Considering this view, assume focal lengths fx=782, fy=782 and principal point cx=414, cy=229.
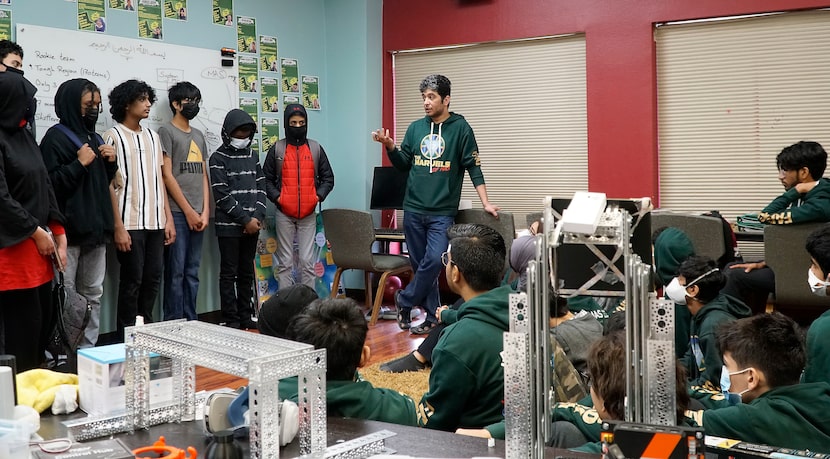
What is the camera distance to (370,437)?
150 cm

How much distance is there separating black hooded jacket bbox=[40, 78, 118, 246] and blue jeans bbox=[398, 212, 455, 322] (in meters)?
2.05

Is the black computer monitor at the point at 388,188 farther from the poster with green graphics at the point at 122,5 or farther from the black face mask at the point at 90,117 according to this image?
the black face mask at the point at 90,117

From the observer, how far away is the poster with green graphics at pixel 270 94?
243 inches

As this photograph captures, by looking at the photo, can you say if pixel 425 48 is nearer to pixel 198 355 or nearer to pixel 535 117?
pixel 535 117

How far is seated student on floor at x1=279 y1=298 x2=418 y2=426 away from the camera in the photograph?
1.79 metres

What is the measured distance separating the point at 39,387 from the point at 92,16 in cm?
378

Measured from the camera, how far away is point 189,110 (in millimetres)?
5242

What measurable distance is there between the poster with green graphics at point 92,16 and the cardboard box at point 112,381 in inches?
149

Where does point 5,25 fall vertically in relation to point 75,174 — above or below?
above

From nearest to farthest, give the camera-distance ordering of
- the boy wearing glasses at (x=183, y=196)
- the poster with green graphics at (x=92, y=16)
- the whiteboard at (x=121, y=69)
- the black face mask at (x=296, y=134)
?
the whiteboard at (x=121, y=69)
the poster with green graphics at (x=92, y=16)
the boy wearing glasses at (x=183, y=196)
the black face mask at (x=296, y=134)

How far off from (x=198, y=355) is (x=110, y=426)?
1.04ft

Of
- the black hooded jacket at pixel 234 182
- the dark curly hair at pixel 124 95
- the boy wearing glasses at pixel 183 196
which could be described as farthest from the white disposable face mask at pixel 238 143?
the dark curly hair at pixel 124 95

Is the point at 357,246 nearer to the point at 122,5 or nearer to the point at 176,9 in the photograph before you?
the point at 176,9

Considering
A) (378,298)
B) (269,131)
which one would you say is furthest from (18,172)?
(269,131)
